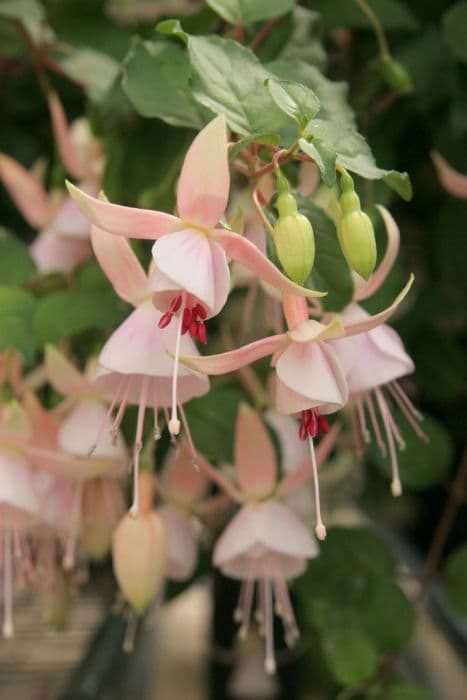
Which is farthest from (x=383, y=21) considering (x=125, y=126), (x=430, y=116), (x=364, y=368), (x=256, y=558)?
(x=256, y=558)

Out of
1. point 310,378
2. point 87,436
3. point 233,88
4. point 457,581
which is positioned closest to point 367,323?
point 310,378

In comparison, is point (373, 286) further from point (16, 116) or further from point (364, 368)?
point (16, 116)

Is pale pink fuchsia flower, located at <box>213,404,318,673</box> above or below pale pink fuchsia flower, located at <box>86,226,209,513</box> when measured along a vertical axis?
below

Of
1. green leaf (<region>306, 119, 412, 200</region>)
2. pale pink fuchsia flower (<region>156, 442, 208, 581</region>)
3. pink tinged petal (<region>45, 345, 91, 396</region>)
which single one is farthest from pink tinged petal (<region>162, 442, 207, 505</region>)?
green leaf (<region>306, 119, 412, 200</region>)

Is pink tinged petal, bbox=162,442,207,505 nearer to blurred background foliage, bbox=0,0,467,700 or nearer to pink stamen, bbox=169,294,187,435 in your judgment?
blurred background foliage, bbox=0,0,467,700

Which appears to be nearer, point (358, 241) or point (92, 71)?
point (358, 241)

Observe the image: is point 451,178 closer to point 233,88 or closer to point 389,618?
point 233,88

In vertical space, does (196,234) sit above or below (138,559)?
above
